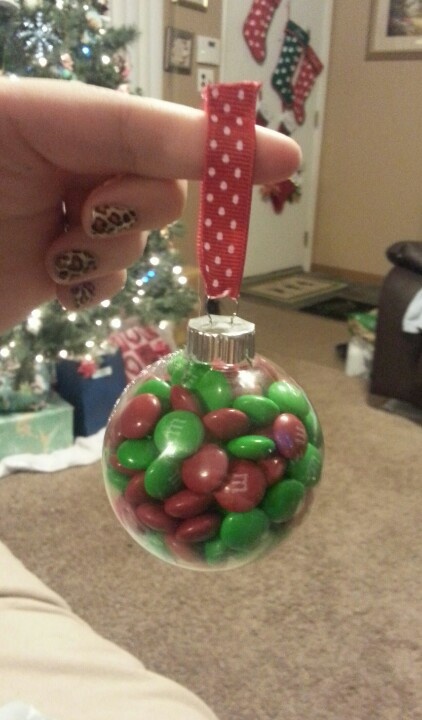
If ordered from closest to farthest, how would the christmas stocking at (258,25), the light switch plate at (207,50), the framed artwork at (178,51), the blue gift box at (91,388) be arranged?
the blue gift box at (91,388) < the framed artwork at (178,51) < the light switch plate at (207,50) < the christmas stocking at (258,25)

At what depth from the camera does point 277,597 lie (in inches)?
60.7

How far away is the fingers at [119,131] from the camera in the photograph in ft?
1.35

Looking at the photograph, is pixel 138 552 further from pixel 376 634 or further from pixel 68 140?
pixel 68 140

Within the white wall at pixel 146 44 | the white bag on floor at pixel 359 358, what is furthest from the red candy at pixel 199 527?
the white wall at pixel 146 44

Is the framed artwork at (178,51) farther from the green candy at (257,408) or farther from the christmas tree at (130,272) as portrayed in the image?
the green candy at (257,408)

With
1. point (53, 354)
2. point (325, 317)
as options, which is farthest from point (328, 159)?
point (53, 354)

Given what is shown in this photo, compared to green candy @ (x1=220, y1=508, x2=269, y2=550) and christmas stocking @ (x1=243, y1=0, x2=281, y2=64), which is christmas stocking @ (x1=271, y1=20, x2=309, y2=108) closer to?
christmas stocking @ (x1=243, y1=0, x2=281, y2=64)

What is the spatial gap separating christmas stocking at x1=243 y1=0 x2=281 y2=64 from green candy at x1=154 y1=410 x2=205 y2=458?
3.68m

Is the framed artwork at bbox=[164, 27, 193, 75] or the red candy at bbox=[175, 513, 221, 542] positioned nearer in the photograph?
the red candy at bbox=[175, 513, 221, 542]

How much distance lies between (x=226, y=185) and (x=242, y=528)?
0.23m

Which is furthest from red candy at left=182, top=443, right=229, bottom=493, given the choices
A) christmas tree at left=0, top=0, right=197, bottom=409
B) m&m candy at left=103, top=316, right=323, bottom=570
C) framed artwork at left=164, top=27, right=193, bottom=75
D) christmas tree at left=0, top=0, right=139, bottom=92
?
framed artwork at left=164, top=27, right=193, bottom=75

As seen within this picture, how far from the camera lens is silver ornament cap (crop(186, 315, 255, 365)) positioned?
486mm

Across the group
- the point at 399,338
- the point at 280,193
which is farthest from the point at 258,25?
the point at 399,338

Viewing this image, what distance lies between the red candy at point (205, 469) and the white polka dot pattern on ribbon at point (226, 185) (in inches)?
4.4
